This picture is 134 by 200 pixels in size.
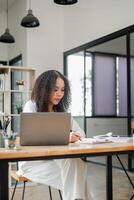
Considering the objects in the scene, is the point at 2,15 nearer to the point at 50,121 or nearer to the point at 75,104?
the point at 75,104

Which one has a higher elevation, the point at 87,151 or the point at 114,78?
the point at 114,78

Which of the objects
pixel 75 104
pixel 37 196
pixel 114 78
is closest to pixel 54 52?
pixel 75 104

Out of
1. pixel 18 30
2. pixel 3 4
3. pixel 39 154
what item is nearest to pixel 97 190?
pixel 39 154

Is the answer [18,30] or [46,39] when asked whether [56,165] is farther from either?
[18,30]

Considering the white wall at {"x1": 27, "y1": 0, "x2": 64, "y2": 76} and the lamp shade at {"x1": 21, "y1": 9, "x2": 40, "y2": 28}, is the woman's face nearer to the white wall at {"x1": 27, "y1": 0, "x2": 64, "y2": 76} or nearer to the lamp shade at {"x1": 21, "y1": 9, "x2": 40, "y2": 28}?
the lamp shade at {"x1": 21, "y1": 9, "x2": 40, "y2": 28}

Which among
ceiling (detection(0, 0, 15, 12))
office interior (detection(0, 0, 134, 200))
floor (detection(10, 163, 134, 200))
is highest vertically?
ceiling (detection(0, 0, 15, 12))

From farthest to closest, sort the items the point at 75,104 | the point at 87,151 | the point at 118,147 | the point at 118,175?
the point at 75,104 → the point at 118,175 → the point at 118,147 → the point at 87,151

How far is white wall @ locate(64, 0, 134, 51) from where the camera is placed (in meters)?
5.18

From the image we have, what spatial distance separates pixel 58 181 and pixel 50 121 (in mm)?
497

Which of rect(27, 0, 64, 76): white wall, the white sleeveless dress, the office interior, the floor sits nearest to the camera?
the white sleeveless dress

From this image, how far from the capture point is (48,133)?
5.81ft

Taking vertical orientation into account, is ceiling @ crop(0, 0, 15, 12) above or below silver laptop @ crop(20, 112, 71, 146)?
above

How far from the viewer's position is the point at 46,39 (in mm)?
6820

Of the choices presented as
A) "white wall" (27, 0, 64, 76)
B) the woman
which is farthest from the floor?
"white wall" (27, 0, 64, 76)
